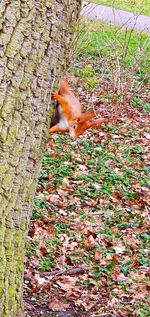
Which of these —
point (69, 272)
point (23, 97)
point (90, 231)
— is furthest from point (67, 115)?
point (90, 231)

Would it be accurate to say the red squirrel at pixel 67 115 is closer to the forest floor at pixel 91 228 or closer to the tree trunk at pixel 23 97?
the tree trunk at pixel 23 97

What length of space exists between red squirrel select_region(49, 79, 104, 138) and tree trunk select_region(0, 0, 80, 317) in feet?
0.52

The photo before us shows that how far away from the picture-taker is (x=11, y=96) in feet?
6.91

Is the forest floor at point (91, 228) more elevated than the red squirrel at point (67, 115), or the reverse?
the red squirrel at point (67, 115)

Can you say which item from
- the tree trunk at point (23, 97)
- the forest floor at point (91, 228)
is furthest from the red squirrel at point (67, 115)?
the forest floor at point (91, 228)

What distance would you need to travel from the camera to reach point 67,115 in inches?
104

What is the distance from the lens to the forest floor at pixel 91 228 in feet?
12.9

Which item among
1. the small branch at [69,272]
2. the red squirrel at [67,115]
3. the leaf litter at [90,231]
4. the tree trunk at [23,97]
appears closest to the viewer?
the tree trunk at [23,97]

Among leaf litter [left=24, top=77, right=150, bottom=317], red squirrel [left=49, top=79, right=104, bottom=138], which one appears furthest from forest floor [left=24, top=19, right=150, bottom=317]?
red squirrel [left=49, top=79, right=104, bottom=138]

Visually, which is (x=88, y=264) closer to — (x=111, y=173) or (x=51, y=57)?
(x=111, y=173)

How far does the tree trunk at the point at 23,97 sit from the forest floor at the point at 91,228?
1.47m

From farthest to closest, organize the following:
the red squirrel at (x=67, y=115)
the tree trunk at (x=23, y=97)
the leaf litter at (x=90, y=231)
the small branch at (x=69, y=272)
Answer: the small branch at (x=69, y=272)
the leaf litter at (x=90, y=231)
the red squirrel at (x=67, y=115)
the tree trunk at (x=23, y=97)

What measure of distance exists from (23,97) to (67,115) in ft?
1.72

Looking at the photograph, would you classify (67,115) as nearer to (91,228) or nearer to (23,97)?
(23,97)
